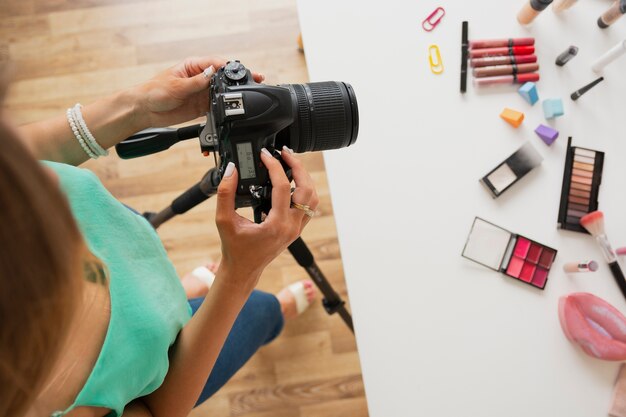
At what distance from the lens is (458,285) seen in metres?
0.77

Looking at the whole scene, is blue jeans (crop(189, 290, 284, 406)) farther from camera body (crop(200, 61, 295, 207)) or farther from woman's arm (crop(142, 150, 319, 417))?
camera body (crop(200, 61, 295, 207))

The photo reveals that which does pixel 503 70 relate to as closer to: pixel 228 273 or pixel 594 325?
pixel 594 325

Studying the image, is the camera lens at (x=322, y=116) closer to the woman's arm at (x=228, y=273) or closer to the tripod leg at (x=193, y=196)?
the woman's arm at (x=228, y=273)

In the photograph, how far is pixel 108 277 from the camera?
22.6 inches

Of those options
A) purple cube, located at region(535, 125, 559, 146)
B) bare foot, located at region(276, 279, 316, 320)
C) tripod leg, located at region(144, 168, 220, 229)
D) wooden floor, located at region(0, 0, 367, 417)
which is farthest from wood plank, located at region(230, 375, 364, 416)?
purple cube, located at region(535, 125, 559, 146)

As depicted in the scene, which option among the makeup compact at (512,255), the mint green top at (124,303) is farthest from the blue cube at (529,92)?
the mint green top at (124,303)

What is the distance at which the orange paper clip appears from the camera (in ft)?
2.81

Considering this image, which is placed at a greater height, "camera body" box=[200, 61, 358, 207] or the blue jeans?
"camera body" box=[200, 61, 358, 207]

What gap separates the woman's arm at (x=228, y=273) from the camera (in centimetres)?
59

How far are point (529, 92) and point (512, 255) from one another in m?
0.29

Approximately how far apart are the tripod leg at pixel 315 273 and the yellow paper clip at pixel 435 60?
39 centimetres

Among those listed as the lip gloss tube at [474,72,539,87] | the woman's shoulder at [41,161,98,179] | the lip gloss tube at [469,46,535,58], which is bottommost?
the woman's shoulder at [41,161,98,179]

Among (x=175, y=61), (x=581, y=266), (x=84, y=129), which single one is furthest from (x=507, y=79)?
(x=175, y=61)

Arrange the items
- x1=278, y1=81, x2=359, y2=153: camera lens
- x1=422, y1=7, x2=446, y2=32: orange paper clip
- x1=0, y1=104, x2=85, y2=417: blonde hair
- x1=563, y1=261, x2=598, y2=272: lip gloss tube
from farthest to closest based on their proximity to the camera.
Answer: x1=422, y1=7, x2=446, y2=32: orange paper clip, x1=563, y1=261, x2=598, y2=272: lip gloss tube, x1=278, y1=81, x2=359, y2=153: camera lens, x1=0, y1=104, x2=85, y2=417: blonde hair
